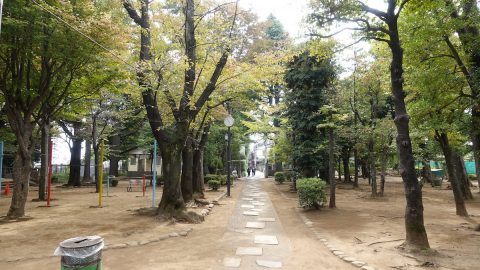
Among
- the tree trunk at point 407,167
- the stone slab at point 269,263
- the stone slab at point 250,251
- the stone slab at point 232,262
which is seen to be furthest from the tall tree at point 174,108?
the tree trunk at point 407,167

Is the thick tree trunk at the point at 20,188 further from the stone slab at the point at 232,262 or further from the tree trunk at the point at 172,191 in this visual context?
the stone slab at the point at 232,262

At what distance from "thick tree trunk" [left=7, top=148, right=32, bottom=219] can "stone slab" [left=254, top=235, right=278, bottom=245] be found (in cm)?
700

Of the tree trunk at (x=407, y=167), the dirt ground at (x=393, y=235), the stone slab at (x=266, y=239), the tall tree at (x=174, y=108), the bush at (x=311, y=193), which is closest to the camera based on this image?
the dirt ground at (x=393, y=235)

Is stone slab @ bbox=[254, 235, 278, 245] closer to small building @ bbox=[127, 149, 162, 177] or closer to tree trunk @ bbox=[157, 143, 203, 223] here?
tree trunk @ bbox=[157, 143, 203, 223]

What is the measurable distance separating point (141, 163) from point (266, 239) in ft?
103

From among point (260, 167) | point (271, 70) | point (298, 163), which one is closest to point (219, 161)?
point (298, 163)

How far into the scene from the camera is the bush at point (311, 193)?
37.0 ft

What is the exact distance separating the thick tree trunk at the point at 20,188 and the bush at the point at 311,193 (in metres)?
8.49

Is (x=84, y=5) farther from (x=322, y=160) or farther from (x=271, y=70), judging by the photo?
(x=322, y=160)

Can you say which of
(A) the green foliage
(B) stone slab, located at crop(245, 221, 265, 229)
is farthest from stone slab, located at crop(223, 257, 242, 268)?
(A) the green foliage

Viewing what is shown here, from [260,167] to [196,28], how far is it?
258 ft

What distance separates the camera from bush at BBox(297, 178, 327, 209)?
1127cm

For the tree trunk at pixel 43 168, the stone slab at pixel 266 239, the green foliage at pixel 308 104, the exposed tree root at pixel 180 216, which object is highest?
the green foliage at pixel 308 104

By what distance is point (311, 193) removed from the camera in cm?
1127
